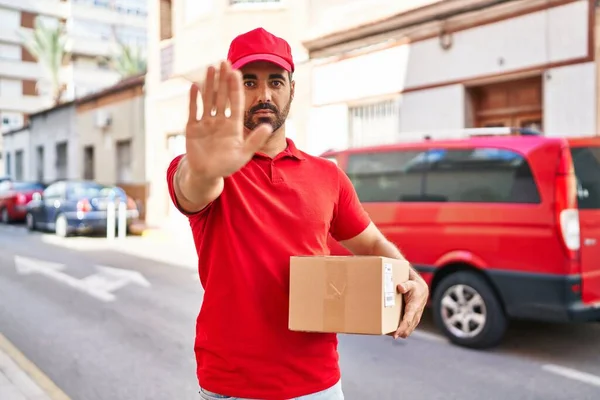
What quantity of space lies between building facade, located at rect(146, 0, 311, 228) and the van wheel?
9242 mm

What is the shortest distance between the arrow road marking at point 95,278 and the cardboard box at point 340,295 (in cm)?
641

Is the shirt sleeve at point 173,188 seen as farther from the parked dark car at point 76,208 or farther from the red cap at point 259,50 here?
the parked dark car at point 76,208

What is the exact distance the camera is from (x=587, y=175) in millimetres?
5320

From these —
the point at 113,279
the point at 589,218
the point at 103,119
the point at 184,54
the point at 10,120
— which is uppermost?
the point at 10,120

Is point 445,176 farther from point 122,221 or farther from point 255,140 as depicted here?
point 122,221

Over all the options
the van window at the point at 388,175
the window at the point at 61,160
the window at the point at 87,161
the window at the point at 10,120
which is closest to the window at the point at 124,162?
the window at the point at 87,161

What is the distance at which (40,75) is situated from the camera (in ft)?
167

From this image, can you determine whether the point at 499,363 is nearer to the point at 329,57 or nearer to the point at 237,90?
the point at 237,90

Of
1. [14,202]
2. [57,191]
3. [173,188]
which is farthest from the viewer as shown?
[14,202]

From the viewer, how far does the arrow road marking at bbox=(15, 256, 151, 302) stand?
8.23 meters

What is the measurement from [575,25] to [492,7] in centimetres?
161

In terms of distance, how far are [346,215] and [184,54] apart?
17.1 metres

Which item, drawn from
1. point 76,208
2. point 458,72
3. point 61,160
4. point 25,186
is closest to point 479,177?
point 458,72

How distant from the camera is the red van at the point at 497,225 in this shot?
202 inches
